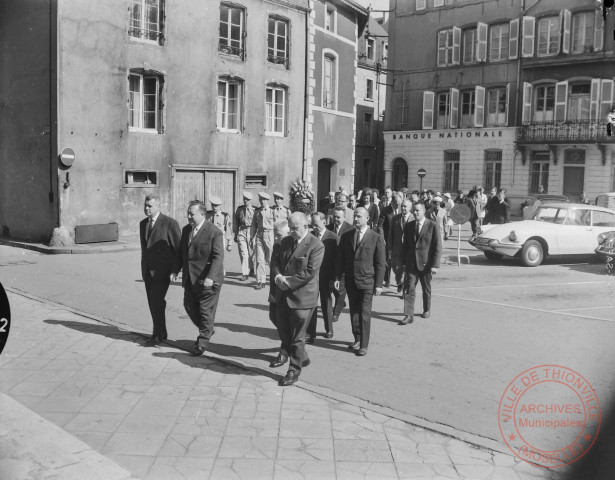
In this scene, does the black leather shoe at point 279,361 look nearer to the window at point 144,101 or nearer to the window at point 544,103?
the window at point 144,101

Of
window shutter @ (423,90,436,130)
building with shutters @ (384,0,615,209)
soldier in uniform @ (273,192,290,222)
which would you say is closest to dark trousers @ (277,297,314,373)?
soldier in uniform @ (273,192,290,222)

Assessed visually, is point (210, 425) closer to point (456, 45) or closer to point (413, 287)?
point (413, 287)

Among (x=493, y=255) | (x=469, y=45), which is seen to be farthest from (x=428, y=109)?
(x=493, y=255)

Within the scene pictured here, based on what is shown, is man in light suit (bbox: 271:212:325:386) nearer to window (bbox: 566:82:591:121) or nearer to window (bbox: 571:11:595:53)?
window (bbox: 566:82:591:121)

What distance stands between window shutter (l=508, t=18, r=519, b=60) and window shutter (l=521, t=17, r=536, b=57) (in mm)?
447

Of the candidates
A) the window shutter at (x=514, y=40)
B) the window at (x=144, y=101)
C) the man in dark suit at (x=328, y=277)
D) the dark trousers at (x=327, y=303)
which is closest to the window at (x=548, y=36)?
the window shutter at (x=514, y=40)

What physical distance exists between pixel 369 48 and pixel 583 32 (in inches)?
715

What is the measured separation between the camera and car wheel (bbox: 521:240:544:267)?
626 inches

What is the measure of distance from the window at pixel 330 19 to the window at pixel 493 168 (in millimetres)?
12548

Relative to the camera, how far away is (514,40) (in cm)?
3478

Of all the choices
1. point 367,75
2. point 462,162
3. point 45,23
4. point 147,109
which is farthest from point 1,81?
point 367,75

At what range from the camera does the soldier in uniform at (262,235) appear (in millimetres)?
12789

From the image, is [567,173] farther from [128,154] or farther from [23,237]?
[23,237]

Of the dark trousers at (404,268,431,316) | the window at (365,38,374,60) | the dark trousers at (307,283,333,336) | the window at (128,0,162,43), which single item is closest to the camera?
the dark trousers at (307,283,333,336)
